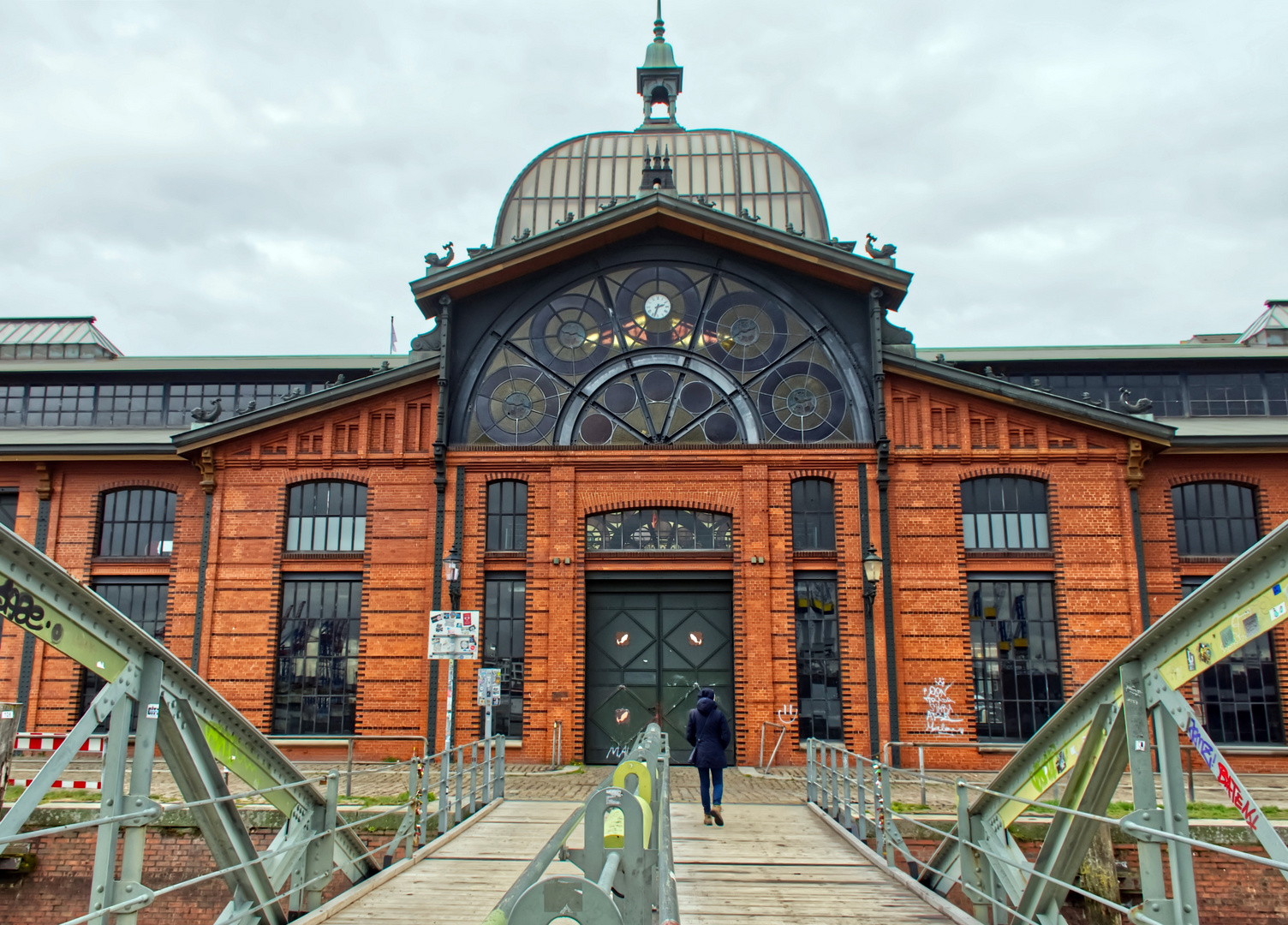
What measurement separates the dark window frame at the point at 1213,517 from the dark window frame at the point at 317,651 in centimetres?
1808

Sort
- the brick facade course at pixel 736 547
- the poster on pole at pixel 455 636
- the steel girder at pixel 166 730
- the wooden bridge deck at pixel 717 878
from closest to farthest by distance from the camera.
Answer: the steel girder at pixel 166 730 → the wooden bridge deck at pixel 717 878 → the poster on pole at pixel 455 636 → the brick facade course at pixel 736 547

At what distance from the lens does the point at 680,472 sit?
21.5 m

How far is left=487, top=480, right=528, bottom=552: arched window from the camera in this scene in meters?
21.8

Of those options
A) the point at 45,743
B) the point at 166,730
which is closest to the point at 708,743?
the point at 166,730

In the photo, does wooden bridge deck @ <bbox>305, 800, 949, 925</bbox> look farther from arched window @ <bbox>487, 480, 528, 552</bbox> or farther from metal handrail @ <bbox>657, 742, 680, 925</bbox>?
arched window @ <bbox>487, 480, 528, 552</bbox>

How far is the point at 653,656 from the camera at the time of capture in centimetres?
2141

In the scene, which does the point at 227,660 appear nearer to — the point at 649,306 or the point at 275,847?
the point at 649,306

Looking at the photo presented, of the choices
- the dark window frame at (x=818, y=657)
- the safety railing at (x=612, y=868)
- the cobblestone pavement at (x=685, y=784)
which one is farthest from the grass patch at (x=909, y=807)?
the safety railing at (x=612, y=868)

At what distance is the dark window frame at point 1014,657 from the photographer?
2055 centimetres

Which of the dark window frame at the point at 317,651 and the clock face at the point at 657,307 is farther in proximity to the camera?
the clock face at the point at 657,307

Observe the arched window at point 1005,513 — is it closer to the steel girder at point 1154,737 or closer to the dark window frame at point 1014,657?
the dark window frame at point 1014,657

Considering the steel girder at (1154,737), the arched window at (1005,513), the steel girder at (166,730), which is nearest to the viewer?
the steel girder at (1154,737)

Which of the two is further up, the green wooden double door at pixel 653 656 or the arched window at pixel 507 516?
the arched window at pixel 507 516

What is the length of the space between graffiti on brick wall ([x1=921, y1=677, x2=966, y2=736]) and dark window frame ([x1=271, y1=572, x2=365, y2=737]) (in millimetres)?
11676
